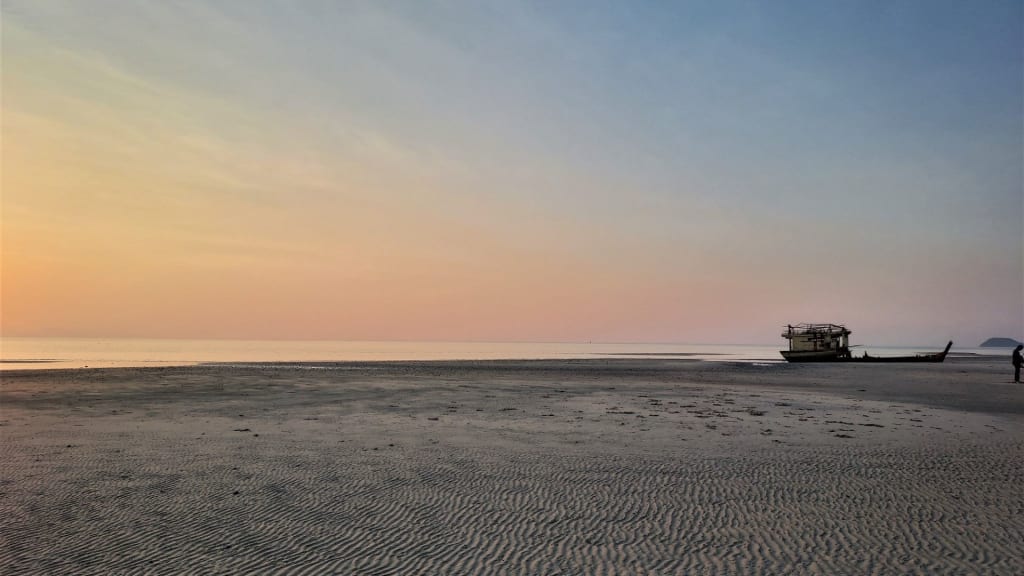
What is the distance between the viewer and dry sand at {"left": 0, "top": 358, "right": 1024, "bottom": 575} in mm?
7434

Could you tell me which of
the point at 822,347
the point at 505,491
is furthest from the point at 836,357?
the point at 505,491

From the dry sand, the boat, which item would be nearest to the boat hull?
the boat

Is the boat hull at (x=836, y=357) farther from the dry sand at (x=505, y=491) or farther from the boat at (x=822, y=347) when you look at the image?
the dry sand at (x=505, y=491)

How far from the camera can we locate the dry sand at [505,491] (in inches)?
293

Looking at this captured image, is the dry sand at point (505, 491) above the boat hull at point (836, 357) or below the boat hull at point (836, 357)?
below

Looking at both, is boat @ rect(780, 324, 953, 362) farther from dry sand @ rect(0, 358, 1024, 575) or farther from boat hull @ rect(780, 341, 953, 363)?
dry sand @ rect(0, 358, 1024, 575)

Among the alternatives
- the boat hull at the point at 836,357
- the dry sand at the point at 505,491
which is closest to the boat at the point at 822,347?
the boat hull at the point at 836,357

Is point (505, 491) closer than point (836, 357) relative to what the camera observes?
Yes

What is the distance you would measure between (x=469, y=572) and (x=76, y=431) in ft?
47.9

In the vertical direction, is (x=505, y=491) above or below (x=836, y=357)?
below

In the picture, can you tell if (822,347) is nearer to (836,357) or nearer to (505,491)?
(836,357)

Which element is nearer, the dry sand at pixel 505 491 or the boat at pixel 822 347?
the dry sand at pixel 505 491

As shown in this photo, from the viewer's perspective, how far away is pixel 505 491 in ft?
34.5

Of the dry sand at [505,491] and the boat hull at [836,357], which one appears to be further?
the boat hull at [836,357]
